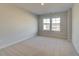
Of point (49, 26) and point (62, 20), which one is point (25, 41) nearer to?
point (49, 26)

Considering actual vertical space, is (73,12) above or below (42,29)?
above

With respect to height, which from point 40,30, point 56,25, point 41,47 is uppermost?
Result: point 56,25

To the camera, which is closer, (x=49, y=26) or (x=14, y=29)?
(x=49, y=26)

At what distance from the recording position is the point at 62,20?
2088 mm

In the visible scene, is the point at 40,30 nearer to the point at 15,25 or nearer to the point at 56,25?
the point at 56,25

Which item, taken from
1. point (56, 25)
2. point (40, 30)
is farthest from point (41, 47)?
point (56, 25)

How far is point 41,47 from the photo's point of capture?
2477 mm

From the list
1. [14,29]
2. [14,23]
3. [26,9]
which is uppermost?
[26,9]

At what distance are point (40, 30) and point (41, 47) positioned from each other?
1.73 ft

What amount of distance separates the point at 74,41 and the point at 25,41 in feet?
4.28

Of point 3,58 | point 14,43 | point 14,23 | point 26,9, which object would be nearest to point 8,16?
point 14,23

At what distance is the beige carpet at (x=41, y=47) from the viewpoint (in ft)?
6.68

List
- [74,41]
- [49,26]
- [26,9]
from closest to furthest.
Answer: [74,41] < [49,26] < [26,9]

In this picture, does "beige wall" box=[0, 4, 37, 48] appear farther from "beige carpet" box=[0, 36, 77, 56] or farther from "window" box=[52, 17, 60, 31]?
"window" box=[52, 17, 60, 31]
